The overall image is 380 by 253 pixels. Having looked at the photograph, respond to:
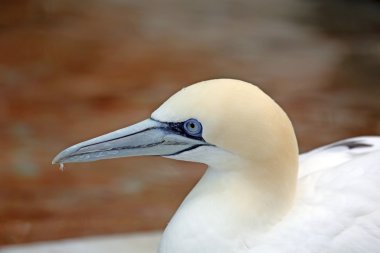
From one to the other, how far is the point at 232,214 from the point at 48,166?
1.45 metres

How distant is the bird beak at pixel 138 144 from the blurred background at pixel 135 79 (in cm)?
104

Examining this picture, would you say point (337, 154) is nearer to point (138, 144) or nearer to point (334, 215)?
point (334, 215)

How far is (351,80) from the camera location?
3.38 m

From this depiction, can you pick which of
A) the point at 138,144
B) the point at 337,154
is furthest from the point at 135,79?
the point at 138,144

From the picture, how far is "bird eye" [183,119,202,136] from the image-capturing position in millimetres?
1292

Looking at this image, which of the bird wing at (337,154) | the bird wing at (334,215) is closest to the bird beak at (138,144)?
the bird wing at (334,215)

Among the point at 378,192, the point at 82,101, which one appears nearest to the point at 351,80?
the point at 82,101

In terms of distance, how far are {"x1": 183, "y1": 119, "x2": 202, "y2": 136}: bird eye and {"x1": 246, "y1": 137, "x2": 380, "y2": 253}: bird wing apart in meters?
0.20

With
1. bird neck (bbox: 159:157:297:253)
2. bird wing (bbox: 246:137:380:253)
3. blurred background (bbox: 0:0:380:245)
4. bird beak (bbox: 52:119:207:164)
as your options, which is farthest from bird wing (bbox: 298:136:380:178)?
blurred background (bbox: 0:0:380:245)

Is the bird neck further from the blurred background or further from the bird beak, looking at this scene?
the blurred background

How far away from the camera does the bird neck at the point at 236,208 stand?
4.32ft

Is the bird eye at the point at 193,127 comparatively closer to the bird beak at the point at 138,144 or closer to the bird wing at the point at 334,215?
the bird beak at the point at 138,144

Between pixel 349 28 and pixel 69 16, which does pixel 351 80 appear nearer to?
pixel 349 28

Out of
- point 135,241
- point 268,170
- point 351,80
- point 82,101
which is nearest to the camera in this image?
point 268,170
